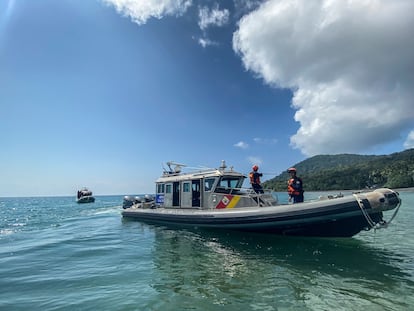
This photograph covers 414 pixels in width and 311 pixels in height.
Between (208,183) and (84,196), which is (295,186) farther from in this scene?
(84,196)

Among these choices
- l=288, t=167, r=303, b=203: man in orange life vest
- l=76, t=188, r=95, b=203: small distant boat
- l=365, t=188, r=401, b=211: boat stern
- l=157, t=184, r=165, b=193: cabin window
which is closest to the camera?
l=365, t=188, r=401, b=211: boat stern

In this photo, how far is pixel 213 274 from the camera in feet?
22.0

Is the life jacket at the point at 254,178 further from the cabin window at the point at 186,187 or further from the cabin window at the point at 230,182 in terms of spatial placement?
the cabin window at the point at 186,187

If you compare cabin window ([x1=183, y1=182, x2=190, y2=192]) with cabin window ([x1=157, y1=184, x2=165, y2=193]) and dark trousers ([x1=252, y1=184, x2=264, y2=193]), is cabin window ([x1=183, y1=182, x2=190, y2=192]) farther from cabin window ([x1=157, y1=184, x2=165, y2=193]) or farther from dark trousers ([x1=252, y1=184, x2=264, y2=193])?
dark trousers ([x1=252, y1=184, x2=264, y2=193])

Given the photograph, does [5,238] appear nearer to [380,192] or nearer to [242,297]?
[242,297]

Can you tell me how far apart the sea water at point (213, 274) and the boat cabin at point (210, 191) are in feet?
5.27

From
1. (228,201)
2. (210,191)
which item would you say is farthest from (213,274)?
(210,191)

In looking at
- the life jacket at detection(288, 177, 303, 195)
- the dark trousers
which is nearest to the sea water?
the life jacket at detection(288, 177, 303, 195)

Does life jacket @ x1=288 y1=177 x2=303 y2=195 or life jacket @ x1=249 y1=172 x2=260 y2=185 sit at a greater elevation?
life jacket @ x1=249 y1=172 x2=260 y2=185

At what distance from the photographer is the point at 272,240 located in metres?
10.4

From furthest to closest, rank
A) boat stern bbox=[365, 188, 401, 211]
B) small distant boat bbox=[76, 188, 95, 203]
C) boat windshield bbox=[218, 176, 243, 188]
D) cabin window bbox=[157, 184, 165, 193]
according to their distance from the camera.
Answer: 1. small distant boat bbox=[76, 188, 95, 203]
2. cabin window bbox=[157, 184, 165, 193]
3. boat windshield bbox=[218, 176, 243, 188]
4. boat stern bbox=[365, 188, 401, 211]

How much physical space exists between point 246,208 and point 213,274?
15.3 feet

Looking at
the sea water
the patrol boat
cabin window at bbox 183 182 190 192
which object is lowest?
the sea water

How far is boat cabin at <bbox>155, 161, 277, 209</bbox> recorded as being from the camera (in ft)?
39.7
